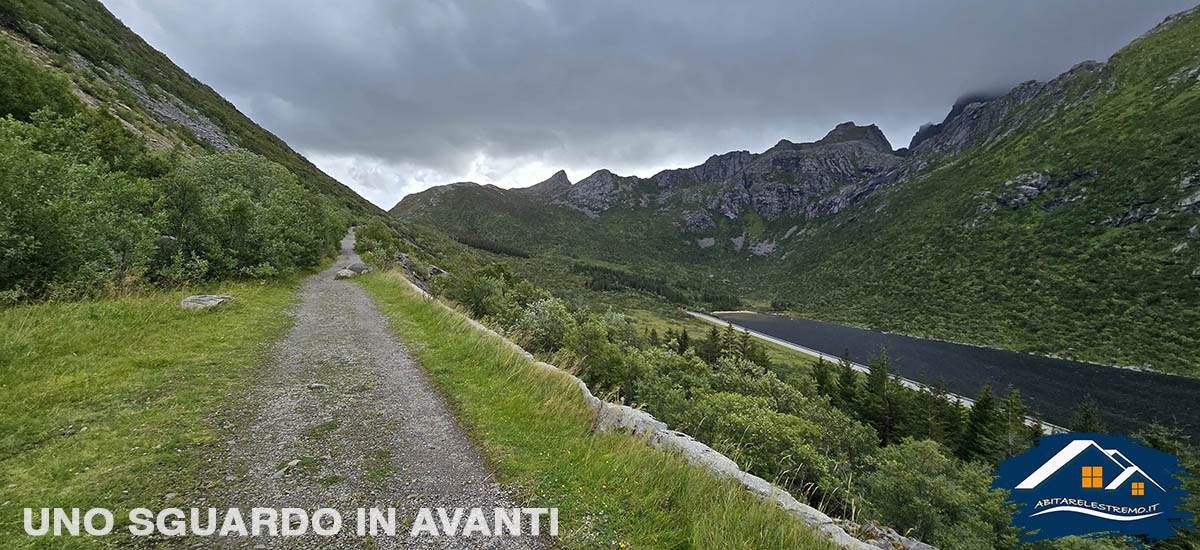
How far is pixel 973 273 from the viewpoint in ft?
518

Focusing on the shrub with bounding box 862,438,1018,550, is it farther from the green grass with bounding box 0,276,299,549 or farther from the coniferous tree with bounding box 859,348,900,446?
the green grass with bounding box 0,276,299,549

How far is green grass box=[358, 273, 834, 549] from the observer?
5.14 metres

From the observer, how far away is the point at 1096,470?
16.9 m

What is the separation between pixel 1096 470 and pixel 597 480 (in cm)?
2521

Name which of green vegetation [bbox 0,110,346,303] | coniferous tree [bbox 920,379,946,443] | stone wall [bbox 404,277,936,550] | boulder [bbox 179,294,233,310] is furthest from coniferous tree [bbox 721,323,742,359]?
boulder [bbox 179,294,233,310]

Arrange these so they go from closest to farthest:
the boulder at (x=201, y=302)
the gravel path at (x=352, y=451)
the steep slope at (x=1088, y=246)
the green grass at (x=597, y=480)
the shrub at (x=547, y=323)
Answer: the gravel path at (x=352, y=451), the green grass at (x=597, y=480), the boulder at (x=201, y=302), the shrub at (x=547, y=323), the steep slope at (x=1088, y=246)

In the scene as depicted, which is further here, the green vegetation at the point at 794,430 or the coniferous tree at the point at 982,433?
the coniferous tree at the point at 982,433

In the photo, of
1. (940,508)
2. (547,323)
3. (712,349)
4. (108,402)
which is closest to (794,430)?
(940,508)

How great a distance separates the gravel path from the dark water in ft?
343

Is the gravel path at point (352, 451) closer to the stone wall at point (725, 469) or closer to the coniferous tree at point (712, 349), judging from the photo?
the stone wall at point (725, 469)

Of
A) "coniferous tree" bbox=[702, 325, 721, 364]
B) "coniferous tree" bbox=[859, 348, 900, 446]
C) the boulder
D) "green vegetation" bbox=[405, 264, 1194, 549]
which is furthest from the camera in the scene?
"coniferous tree" bbox=[702, 325, 721, 364]

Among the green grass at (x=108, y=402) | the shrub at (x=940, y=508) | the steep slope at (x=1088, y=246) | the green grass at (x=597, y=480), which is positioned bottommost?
the shrub at (x=940, y=508)

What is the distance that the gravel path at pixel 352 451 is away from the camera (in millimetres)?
4918

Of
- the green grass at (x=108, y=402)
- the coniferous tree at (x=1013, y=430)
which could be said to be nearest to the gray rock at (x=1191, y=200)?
the coniferous tree at (x=1013, y=430)
